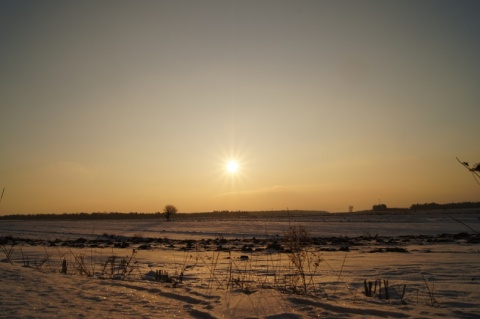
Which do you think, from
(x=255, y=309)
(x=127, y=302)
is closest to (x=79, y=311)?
(x=127, y=302)

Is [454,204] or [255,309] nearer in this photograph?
[255,309]

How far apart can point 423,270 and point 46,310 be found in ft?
30.4

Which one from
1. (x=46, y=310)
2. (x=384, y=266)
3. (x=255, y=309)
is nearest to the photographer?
(x=46, y=310)

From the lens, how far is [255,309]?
5.37 meters

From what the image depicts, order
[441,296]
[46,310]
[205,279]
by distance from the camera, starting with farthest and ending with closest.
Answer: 1. [205,279]
2. [441,296]
3. [46,310]

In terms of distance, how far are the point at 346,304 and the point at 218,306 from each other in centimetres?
187

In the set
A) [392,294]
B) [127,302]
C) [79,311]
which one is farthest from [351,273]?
[79,311]

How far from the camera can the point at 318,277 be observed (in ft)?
30.9

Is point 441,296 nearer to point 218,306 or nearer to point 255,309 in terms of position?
point 255,309

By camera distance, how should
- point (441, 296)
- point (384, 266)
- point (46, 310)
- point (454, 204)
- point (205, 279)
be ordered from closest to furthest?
point (46, 310), point (441, 296), point (205, 279), point (384, 266), point (454, 204)

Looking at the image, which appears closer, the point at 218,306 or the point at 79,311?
the point at 79,311

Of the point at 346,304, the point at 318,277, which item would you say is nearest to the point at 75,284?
the point at 346,304

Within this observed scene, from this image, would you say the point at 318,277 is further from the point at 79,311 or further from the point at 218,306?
the point at 79,311

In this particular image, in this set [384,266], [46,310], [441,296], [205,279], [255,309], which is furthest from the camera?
→ [384,266]
